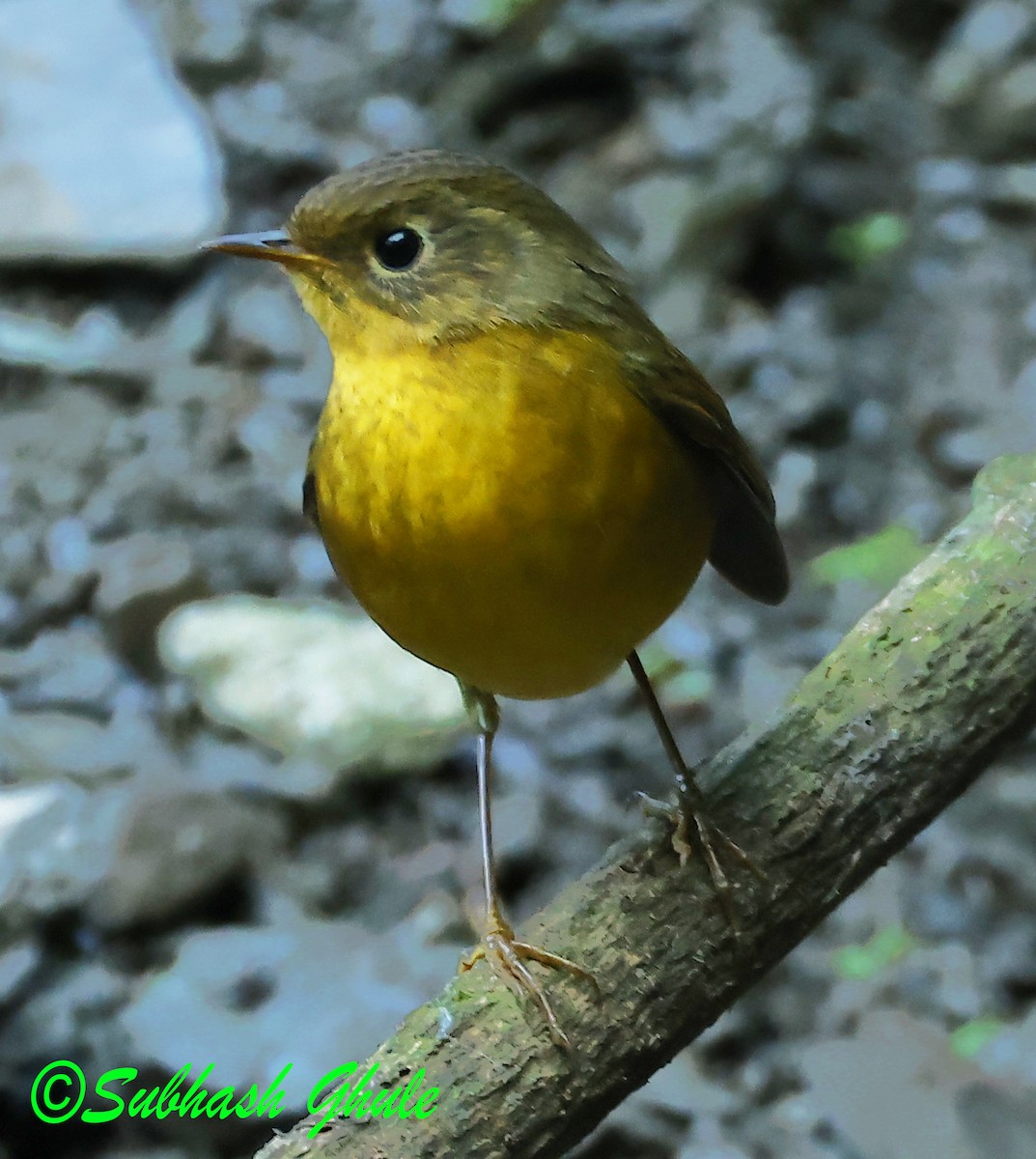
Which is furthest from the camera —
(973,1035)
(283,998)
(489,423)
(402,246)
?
(973,1035)

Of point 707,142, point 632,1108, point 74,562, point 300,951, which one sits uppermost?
point 707,142

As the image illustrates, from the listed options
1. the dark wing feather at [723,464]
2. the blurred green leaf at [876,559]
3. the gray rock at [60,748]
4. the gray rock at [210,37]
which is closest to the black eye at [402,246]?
the dark wing feather at [723,464]

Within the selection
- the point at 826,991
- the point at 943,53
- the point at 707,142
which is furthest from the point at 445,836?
the point at 943,53

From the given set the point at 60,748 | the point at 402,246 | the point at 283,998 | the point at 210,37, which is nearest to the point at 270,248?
the point at 402,246

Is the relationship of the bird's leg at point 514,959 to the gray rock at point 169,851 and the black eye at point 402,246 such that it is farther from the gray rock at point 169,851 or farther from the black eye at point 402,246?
the gray rock at point 169,851

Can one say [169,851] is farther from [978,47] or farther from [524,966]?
[978,47]

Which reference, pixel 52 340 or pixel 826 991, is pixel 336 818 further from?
pixel 52 340

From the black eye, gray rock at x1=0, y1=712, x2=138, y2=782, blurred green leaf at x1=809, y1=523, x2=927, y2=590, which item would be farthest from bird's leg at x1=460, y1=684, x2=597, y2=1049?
blurred green leaf at x1=809, y1=523, x2=927, y2=590
